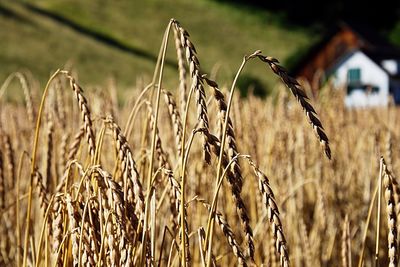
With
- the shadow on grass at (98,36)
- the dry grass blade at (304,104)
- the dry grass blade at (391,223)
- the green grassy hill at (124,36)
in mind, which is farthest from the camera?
the shadow on grass at (98,36)

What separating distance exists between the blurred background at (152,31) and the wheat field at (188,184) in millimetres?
19845

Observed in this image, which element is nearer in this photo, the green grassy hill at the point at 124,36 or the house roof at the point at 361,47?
the green grassy hill at the point at 124,36

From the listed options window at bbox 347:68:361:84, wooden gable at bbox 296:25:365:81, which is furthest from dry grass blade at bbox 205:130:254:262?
wooden gable at bbox 296:25:365:81

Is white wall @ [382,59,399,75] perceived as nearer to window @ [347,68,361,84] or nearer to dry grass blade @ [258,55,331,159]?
window @ [347,68,361,84]

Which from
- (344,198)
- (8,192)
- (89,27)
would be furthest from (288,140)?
(89,27)

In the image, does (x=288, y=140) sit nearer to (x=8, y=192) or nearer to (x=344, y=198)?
(x=344, y=198)

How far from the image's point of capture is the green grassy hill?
24734 millimetres

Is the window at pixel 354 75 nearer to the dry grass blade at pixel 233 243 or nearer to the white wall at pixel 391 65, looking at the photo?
the white wall at pixel 391 65

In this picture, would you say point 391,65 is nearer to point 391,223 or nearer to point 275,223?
point 391,223

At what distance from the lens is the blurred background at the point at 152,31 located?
81.8ft

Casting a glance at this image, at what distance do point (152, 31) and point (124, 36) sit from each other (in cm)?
130

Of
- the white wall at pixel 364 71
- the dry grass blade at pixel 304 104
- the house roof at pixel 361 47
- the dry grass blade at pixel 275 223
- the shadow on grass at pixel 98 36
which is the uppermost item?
the shadow on grass at pixel 98 36

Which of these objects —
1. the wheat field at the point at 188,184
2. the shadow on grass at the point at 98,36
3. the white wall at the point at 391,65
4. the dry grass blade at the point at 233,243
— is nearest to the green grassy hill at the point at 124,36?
the shadow on grass at the point at 98,36

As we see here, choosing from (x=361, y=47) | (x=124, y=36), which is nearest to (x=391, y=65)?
(x=361, y=47)
